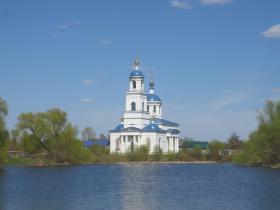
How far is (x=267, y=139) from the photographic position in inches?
2653

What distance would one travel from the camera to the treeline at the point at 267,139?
67.1 m

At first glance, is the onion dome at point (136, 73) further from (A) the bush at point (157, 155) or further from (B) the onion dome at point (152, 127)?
(A) the bush at point (157, 155)

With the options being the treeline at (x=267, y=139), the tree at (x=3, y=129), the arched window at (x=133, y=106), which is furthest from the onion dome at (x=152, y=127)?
the tree at (x=3, y=129)

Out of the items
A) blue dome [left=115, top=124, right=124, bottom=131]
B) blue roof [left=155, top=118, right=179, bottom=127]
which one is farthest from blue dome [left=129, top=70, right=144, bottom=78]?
blue roof [left=155, top=118, right=179, bottom=127]

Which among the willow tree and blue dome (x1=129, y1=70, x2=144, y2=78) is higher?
blue dome (x1=129, y1=70, x2=144, y2=78)

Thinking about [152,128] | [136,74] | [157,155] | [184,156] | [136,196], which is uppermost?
[136,74]

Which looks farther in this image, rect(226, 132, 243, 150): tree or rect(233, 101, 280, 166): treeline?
rect(226, 132, 243, 150): tree

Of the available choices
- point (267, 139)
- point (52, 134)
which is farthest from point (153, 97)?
point (267, 139)

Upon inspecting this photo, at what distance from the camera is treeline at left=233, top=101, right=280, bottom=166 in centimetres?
6712

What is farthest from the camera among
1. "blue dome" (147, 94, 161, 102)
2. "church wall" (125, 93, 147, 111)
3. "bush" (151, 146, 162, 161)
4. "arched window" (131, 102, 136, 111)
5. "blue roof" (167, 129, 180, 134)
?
"blue dome" (147, 94, 161, 102)

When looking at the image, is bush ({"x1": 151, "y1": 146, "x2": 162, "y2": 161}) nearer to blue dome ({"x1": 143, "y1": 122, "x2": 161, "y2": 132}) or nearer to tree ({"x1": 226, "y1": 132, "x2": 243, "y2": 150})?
blue dome ({"x1": 143, "y1": 122, "x2": 161, "y2": 132})

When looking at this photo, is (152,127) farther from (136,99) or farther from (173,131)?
(173,131)

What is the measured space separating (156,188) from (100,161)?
186 ft

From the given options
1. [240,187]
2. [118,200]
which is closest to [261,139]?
[240,187]
